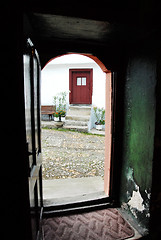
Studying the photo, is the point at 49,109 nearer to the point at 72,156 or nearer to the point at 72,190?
the point at 72,156

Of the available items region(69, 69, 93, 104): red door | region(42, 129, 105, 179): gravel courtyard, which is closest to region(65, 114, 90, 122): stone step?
region(69, 69, 93, 104): red door

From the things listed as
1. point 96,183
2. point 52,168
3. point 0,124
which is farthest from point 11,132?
point 52,168

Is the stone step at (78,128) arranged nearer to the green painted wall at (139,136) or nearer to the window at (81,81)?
the window at (81,81)

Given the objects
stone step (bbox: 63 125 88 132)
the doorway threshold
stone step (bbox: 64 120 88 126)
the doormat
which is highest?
stone step (bbox: 64 120 88 126)

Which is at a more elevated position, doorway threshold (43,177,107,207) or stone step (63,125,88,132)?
stone step (63,125,88,132)

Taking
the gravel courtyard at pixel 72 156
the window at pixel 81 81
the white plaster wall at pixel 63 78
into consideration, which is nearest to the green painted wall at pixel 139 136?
the gravel courtyard at pixel 72 156

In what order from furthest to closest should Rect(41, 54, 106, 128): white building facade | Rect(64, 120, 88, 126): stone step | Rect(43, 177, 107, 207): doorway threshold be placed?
Rect(41, 54, 106, 128): white building facade, Rect(64, 120, 88, 126): stone step, Rect(43, 177, 107, 207): doorway threshold

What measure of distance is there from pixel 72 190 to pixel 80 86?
7.36 metres

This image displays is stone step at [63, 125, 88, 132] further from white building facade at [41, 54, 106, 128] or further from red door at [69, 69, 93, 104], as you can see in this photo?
red door at [69, 69, 93, 104]

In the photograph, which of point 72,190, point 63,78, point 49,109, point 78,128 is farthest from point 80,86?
point 72,190

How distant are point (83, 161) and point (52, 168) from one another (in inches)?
38.3

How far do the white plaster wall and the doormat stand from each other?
23.6 ft

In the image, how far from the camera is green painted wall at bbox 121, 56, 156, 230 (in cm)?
189

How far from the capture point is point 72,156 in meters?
4.94
